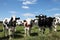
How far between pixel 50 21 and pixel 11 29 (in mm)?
5902

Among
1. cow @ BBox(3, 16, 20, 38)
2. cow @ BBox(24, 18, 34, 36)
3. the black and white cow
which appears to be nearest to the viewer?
cow @ BBox(3, 16, 20, 38)

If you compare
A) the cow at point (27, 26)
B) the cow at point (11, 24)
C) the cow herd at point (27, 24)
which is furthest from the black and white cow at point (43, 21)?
the cow at point (11, 24)


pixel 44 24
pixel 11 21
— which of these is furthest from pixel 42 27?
pixel 11 21

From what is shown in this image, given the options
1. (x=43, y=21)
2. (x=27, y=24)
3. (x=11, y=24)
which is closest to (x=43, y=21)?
(x=43, y=21)

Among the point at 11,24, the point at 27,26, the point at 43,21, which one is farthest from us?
the point at 43,21

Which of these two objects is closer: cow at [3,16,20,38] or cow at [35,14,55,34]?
cow at [3,16,20,38]

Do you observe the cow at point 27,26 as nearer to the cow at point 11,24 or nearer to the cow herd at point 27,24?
the cow herd at point 27,24

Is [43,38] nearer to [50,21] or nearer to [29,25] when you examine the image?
[29,25]

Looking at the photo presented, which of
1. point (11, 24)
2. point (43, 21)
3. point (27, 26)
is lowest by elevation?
point (27, 26)

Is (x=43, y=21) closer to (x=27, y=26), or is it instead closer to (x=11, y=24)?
(x=27, y=26)

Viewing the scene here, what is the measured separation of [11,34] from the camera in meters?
18.1

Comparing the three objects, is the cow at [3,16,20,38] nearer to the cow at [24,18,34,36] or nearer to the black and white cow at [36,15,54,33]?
the cow at [24,18,34,36]

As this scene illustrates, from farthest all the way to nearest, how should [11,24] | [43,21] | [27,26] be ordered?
[43,21] → [27,26] → [11,24]

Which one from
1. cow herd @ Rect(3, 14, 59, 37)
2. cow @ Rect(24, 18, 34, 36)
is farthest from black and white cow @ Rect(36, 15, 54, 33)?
cow @ Rect(24, 18, 34, 36)
